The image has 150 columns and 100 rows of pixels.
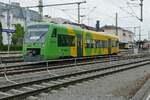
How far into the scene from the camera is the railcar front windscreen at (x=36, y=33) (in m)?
29.9

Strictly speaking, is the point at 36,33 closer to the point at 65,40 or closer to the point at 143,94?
the point at 65,40

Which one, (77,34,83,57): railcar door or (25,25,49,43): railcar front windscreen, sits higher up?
(25,25,49,43): railcar front windscreen

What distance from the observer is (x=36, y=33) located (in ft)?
99.4

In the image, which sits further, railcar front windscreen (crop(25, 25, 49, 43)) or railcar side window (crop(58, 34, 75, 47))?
railcar side window (crop(58, 34, 75, 47))

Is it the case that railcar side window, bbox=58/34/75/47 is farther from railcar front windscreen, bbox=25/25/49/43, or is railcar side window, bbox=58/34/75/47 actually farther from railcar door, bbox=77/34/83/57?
railcar front windscreen, bbox=25/25/49/43

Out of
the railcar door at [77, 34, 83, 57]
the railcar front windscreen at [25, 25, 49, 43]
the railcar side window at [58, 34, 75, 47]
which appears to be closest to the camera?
the railcar front windscreen at [25, 25, 49, 43]

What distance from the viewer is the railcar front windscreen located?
2989 cm

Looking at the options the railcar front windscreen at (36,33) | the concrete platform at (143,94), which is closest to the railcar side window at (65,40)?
the railcar front windscreen at (36,33)

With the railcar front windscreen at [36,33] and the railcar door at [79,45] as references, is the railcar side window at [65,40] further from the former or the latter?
the railcar front windscreen at [36,33]

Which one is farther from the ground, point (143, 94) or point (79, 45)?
point (79, 45)

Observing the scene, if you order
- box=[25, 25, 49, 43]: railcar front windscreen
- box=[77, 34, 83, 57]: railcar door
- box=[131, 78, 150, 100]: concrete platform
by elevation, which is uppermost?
box=[25, 25, 49, 43]: railcar front windscreen

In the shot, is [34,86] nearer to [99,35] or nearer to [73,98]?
[73,98]

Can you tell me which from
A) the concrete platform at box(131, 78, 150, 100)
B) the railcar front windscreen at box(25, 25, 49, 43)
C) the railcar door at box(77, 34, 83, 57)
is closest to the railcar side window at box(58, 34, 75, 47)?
the railcar door at box(77, 34, 83, 57)

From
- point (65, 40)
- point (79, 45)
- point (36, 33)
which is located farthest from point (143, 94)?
point (79, 45)
